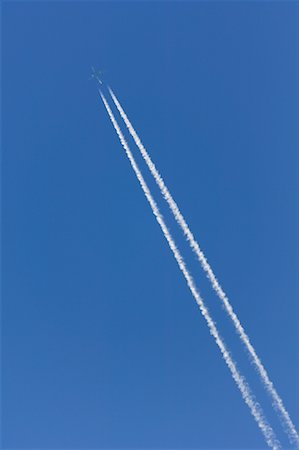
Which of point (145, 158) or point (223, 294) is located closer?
point (223, 294)

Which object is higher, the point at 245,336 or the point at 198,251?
the point at 198,251

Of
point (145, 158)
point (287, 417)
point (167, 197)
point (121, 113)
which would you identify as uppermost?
point (121, 113)

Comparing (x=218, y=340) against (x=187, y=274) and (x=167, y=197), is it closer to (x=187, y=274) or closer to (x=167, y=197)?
(x=187, y=274)

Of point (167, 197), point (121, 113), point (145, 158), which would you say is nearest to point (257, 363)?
point (167, 197)

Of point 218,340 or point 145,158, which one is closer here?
point 218,340

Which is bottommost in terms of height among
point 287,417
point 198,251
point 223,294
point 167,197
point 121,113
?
point 287,417

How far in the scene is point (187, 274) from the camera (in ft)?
141

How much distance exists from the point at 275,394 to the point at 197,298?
297 inches

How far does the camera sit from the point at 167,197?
44656mm

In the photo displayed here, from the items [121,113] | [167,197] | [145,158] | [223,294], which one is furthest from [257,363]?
[121,113]

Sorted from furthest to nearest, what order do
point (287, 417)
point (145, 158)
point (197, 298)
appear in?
point (145, 158), point (197, 298), point (287, 417)

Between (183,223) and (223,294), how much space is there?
543 centimetres

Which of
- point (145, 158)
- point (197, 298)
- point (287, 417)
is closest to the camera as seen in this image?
point (287, 417)

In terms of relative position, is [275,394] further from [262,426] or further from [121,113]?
[121,113]
